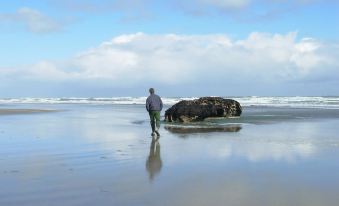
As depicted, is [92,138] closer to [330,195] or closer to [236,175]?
[236,175]

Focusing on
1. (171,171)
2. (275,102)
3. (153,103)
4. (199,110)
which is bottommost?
(171,171)

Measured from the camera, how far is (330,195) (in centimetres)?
620

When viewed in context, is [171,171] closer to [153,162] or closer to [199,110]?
[153,162]

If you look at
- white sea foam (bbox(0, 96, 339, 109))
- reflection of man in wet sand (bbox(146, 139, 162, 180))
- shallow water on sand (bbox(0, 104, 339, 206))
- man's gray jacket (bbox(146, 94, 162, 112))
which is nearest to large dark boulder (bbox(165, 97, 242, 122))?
man's gray jacket (bbox(146, 94, 162, 112))

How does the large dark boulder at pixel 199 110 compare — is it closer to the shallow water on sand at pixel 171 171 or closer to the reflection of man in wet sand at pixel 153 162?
the shallow water on sand at pixel 171 171

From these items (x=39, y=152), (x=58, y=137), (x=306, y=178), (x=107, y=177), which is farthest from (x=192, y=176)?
(x=58, y=137)

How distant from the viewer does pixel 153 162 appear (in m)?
9.27

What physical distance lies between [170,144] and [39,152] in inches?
145

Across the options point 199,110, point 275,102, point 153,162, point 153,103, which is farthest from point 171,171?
point 275,102

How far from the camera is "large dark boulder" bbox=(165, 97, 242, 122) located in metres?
22.4

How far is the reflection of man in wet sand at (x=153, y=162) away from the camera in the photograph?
8.11 metres

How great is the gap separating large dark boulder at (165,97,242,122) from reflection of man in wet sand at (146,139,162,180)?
406 inches

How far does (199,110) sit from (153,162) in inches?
542

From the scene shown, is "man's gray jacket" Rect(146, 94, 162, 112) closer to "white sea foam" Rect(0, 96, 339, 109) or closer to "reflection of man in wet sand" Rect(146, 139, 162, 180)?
"reflection of man in wet sand" Rect(146, 139, 162, 180)
